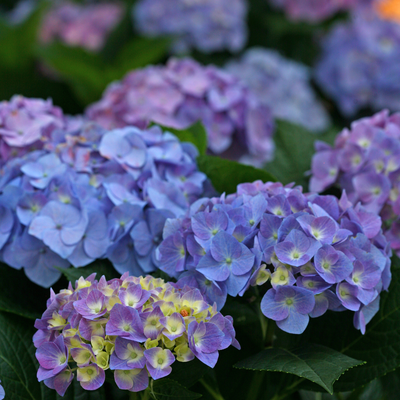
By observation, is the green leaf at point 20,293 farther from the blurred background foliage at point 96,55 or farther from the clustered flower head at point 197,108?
the blurred background foliage at point 96,55

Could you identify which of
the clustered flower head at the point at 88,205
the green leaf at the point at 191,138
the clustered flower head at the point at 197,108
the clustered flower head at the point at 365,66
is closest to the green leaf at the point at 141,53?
the clustered flower head at the point at 197,108

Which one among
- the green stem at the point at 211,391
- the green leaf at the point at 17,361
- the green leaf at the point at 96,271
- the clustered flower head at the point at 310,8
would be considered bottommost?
the clustered flower head at the point at 310,8

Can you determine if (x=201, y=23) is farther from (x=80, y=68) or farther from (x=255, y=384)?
(x=255, y=384)

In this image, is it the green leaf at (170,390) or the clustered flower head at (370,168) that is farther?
the clustered flower head at (370,168)

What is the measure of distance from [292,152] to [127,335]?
2.02 ft

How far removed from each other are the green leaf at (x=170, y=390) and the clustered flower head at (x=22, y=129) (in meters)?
0.42

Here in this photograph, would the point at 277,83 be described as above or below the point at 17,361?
below

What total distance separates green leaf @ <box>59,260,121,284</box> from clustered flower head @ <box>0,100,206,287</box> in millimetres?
13

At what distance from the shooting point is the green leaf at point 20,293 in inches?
26.1

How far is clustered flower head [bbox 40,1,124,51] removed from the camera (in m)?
1.78

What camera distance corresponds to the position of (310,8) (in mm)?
1781

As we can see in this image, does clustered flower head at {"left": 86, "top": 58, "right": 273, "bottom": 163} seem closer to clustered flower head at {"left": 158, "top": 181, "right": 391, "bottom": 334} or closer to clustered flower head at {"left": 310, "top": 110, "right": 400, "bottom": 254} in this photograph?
clustered flower head at {"left": 310, "top": 110, "right": 400, "bottom": 254}

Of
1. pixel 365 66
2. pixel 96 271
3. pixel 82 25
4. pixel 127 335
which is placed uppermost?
pixel 127 335

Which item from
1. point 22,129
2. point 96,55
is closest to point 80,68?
point 96,55
